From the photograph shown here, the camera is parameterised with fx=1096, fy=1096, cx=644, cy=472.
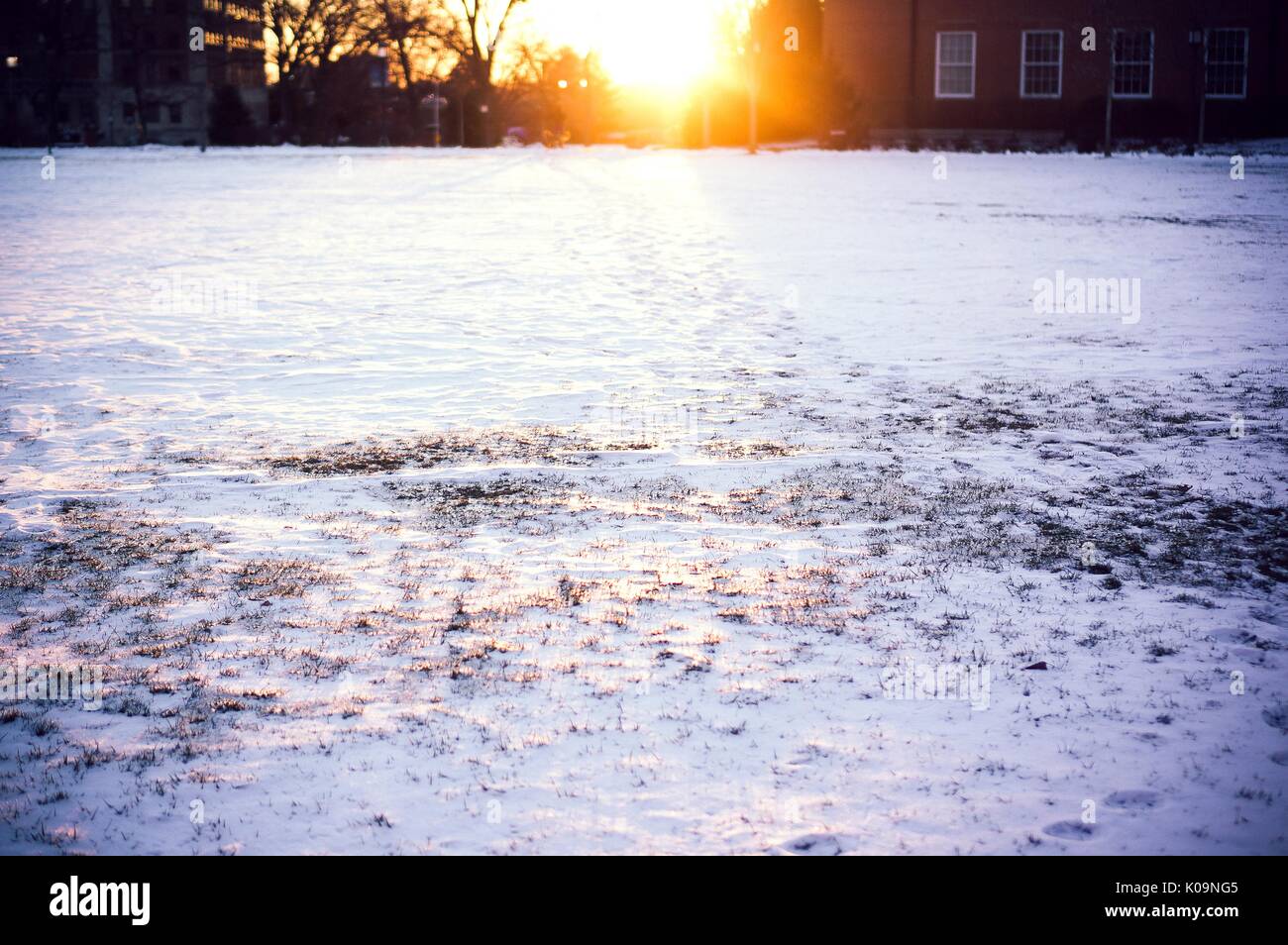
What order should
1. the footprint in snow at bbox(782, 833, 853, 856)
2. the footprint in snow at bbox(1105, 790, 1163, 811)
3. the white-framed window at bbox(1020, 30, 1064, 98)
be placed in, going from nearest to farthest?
the footprint in snow at bbox(782, 833, 853, 856)
the footprint in snow at bbox(1105, 790, 1163, 811)
the white-framed window at bbox(1020, 30, 1064, 98)

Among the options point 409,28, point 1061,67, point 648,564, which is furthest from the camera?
point 409,28

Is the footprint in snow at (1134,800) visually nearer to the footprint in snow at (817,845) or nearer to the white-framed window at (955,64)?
the footprint in snow at (817,845)

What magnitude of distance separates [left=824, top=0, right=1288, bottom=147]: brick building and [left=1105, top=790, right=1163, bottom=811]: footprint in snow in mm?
35304

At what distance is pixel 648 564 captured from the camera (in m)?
5.61

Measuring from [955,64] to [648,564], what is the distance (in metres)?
36.7

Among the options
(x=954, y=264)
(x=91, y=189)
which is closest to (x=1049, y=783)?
(x=954, y=264)

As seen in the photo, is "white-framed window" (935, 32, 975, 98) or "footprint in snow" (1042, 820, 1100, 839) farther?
"white-framed window" (935, 32, 975, 98)

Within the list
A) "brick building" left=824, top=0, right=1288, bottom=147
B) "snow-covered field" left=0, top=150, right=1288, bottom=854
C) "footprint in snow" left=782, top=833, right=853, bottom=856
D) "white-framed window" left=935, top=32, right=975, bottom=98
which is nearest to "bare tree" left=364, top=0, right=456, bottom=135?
"brick building" left=824, top=0, right=1288, bottom=147

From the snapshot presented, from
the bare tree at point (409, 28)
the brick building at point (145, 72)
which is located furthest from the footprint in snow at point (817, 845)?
the brick building at point (145, 72)

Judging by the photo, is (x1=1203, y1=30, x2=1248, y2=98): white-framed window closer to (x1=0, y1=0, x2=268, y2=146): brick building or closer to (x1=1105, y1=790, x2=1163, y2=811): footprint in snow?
(x1=1105, y1=790, x2=1163, y2=811): footprint in snow

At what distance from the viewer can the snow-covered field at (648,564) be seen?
12.1ft

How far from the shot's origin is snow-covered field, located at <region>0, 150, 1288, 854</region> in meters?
3.68

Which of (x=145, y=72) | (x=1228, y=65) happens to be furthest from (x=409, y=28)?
(x=1228, y=65)

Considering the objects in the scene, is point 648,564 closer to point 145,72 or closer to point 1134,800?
point 1134,800
